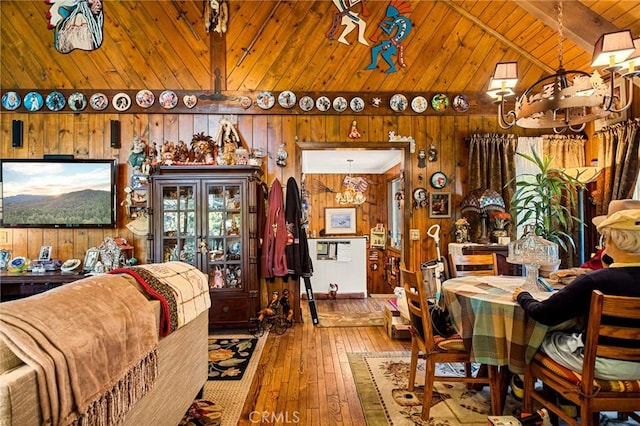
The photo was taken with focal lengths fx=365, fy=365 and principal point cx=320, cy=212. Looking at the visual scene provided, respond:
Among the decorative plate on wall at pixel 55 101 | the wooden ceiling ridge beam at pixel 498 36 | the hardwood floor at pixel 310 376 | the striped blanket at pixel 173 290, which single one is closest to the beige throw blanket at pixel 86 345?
the striped blanket at pixel 173 290

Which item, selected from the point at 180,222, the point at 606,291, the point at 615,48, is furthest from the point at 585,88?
the point at 180,222

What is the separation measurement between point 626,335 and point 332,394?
1735mm

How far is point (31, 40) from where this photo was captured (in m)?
4.13

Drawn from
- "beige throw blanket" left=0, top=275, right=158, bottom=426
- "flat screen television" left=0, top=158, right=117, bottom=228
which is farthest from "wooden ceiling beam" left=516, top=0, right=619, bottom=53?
"flat screen television" left=0, top=158, right=117, bottom=228

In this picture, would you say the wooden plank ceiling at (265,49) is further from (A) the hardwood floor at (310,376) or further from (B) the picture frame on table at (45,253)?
(A) the hardwood floor at (310,376)

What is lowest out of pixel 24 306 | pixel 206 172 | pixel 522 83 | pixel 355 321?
pixel 355 321

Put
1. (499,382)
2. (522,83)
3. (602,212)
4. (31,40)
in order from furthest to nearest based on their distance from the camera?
1. (522,83)
2. (31,40)
3. (602,212)
4. (499,382)

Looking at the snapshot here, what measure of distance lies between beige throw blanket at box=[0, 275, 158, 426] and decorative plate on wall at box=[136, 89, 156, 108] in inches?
131

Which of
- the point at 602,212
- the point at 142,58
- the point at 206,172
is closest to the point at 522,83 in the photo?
the point at 602,212

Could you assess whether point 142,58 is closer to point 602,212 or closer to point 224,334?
point 224,334

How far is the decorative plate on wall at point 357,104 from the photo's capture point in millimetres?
4324

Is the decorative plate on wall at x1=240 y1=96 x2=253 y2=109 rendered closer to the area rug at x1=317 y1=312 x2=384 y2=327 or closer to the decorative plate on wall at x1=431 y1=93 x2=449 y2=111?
the decorative plate on wall at x1=431 y1=93 x2=449 y2=111

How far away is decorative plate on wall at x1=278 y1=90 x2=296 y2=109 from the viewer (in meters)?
4.27

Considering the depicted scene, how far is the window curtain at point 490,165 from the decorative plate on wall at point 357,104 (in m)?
1.38
